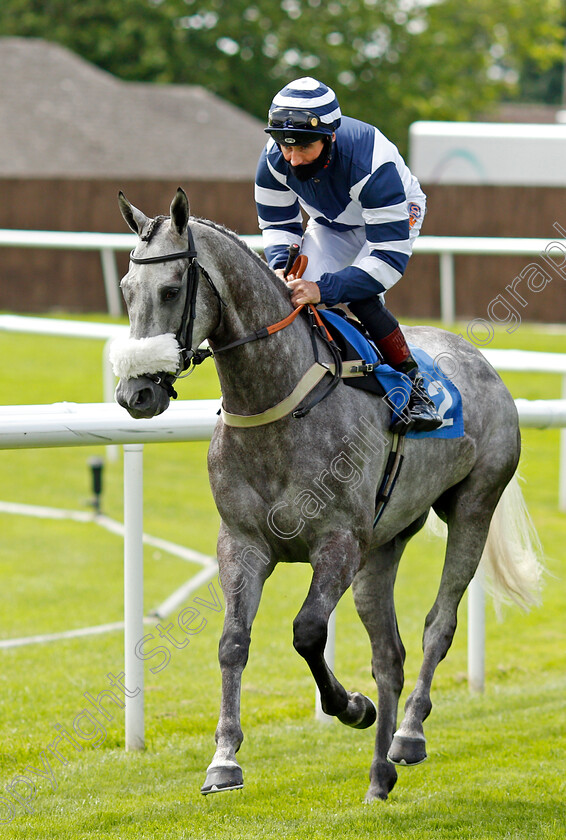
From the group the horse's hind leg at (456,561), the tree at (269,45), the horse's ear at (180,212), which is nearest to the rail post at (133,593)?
the horse's hind leg at (456,561)

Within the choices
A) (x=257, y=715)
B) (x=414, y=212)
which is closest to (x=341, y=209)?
(x=414, y=212)

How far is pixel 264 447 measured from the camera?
11.3 ft

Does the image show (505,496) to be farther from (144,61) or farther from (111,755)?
(144,61)

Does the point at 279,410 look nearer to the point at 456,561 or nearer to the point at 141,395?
the point at 141,395

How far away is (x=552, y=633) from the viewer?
673 centimetres

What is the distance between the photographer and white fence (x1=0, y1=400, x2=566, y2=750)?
3.98 m

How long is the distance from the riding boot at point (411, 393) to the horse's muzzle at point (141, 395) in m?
0.94

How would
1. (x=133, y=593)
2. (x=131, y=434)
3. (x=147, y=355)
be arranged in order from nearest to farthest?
(x=147, y=355) < (x=131, y=434) < (x=133, y=593)

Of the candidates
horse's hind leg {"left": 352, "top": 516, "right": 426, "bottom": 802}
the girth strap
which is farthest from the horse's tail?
the girth strap

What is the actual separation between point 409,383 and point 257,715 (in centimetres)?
197

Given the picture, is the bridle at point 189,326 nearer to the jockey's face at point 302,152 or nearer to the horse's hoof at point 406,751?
the jockey's face at point 302,152

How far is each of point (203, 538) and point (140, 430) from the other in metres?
4.36

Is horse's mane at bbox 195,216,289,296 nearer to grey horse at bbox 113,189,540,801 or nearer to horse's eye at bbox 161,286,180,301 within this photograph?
grey horse at bbox 113,189,540,801

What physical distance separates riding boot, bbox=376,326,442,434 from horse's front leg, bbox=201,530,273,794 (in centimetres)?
63
